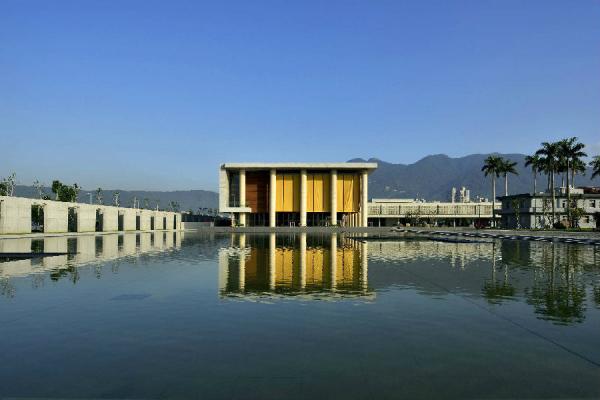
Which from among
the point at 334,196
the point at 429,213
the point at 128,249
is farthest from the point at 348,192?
the point at 128,249

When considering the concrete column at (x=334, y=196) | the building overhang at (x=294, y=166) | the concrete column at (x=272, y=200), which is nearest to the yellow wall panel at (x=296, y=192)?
the building overhang at (x=294, y=166)

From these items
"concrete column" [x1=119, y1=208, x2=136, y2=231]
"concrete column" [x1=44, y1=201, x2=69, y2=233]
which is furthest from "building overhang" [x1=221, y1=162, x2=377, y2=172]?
"concrete column" [x1=44, y1=201, x2=69, y2=233]

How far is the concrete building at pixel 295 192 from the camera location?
133250 millimetres

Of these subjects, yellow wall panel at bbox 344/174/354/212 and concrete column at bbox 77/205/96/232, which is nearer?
concrete column at bbox 77/205/96/232

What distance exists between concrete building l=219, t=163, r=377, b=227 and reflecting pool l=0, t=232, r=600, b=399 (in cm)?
11017

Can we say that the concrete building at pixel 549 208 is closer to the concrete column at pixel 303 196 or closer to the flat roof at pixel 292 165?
the flat roof at pixel 292 165

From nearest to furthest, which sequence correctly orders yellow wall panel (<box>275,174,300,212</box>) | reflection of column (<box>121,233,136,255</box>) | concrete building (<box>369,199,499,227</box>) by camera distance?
reflection of column (<box>121,233,136,255</box>)
yellow wall panel (<box>275,174,300,212</box>)
concrete building (<box>369,199,499,227</box>)

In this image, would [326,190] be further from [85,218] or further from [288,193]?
[85,218]

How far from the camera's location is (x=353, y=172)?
455 feet

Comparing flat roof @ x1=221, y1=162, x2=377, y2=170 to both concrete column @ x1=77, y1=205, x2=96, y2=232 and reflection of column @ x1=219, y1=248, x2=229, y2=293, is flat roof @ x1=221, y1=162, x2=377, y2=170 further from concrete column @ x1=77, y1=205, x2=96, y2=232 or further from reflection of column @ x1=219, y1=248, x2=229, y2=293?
reflection of column @ x1=219, y1=248, x2=229, y2=293

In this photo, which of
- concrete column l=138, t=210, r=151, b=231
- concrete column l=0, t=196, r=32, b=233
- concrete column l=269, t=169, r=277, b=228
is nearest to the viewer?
concrete column l=0, t=196, r=32, b=233

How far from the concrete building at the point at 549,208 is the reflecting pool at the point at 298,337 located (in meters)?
96.4

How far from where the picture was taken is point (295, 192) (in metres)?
136

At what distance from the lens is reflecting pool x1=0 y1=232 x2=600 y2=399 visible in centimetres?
848
